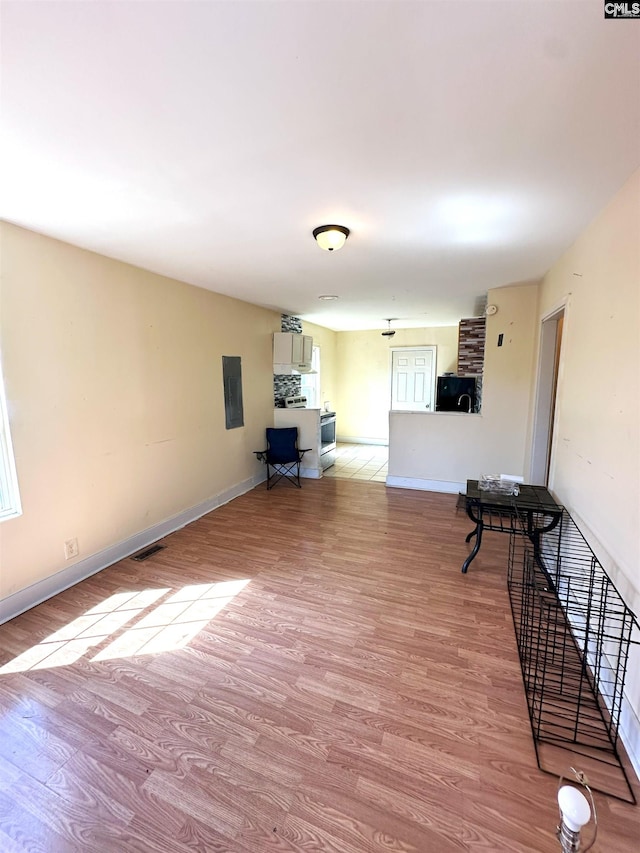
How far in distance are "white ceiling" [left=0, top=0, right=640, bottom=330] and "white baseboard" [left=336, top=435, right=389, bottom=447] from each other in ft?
17.9

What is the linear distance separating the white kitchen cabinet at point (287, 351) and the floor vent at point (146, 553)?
298 cm

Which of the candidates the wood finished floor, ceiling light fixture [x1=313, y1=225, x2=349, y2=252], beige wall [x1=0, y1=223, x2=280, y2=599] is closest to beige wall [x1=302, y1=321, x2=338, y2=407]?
beige wall [x1=0, y1=223, x2=280, y2=599]

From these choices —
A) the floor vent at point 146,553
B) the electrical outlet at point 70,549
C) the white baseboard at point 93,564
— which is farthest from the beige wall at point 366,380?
the electrical outlet at point 70,549

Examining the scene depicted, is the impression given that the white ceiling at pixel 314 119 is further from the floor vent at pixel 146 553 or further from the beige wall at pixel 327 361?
the beige wall at pixel 327 361

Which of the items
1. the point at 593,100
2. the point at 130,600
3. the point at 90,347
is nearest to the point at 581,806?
the point at 593,100

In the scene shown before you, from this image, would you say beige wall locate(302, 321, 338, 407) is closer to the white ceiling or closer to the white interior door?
the white interior door

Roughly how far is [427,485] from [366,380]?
348 centimetres

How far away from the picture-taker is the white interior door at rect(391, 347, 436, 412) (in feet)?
23.7

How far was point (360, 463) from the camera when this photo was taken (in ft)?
20.7

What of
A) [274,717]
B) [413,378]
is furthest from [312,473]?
[274,717]

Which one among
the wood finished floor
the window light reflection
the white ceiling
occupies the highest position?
the white ceiling

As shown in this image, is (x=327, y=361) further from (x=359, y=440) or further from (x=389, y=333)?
(x=359, y=440)

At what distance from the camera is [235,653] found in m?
2.00

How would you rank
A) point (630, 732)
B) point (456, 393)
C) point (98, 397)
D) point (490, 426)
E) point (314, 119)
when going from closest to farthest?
point (314, 119) → point (630, 732) → point (98, 397) → point (490, 426) → point (456, 393)
